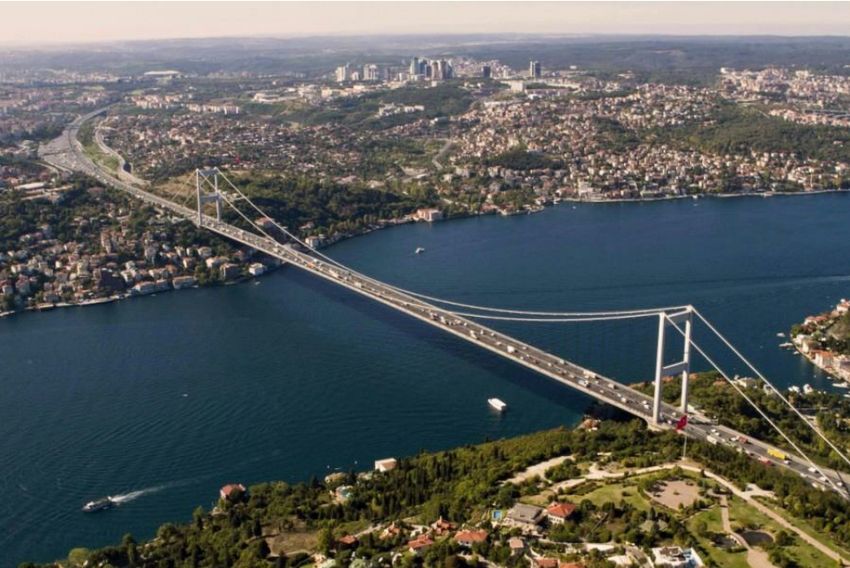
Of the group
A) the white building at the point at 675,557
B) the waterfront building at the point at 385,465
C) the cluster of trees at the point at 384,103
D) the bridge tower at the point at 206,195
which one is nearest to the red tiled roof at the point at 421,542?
the waterfront building at the point at 385,465

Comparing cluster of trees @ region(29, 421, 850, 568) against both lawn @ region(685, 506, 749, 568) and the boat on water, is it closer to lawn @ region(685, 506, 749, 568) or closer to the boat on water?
lawn @ region(685, 506, 749, 568)

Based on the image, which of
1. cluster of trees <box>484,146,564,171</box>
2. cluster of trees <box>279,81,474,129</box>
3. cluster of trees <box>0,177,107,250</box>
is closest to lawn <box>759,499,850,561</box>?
cluster of trees <box>0,177,107,250</box>

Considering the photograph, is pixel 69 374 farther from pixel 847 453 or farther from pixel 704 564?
pixel 847 453

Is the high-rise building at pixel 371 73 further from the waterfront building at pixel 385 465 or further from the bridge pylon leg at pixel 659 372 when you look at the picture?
the waterfront building at pixel 385 465

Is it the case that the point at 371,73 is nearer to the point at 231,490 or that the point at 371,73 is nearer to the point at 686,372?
the point at 686,372

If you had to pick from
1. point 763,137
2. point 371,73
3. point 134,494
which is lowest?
point 134,494

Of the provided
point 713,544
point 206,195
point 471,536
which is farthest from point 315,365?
point 206,195
